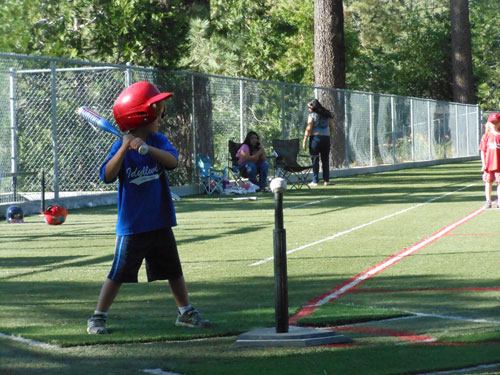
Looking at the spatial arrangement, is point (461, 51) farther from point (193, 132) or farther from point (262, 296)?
point (262, 296)

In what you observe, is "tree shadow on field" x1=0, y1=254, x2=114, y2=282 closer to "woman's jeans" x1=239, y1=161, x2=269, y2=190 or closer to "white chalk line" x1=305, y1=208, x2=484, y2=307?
"white chalk line" x1=305, y1=208, x2=484, y2=307

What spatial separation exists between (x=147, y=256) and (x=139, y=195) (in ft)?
1.44

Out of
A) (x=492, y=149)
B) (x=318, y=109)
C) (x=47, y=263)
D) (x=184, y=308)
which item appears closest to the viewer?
(x=184, y=308)

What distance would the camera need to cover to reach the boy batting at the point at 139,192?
22.2ft

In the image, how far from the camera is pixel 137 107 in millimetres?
6734

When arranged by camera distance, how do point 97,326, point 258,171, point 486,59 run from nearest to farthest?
point 97,326 < point 258,171 < point 486,59

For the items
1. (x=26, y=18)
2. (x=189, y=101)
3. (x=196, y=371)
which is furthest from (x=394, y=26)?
(x=196, y=371)

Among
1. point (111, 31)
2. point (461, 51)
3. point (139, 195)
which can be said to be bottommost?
point (139, 195)

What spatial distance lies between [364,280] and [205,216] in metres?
7.61

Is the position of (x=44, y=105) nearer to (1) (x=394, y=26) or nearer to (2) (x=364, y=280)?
(2) (x=364, y=280)

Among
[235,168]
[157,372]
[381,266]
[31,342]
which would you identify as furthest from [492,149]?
[157,372]

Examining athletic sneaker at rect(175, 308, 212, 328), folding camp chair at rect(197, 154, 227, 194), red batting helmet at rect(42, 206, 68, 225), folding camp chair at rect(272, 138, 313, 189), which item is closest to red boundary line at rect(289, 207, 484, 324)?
athletic sneaker at rect(175, 308, 212, 328)

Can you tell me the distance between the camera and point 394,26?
75.7 m

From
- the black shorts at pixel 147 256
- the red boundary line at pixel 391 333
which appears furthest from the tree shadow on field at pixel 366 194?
the red boundary line at pixel 391 333
